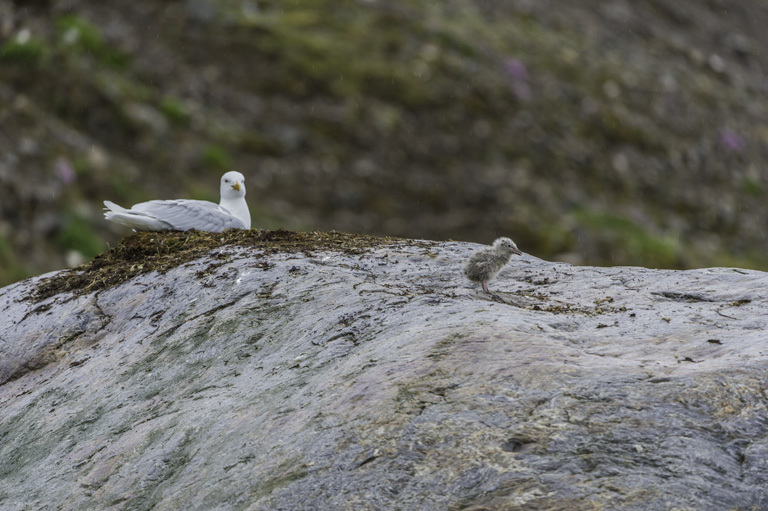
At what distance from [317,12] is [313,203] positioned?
857cm

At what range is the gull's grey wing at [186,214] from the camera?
9.41 meters

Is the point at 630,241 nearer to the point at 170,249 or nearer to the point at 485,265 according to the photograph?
the point at 170,249

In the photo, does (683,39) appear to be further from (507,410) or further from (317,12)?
(507,410)

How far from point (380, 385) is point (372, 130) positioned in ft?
60.2

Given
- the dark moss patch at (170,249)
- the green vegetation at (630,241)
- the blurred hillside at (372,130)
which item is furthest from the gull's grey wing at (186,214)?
the green vegetation at (630,241)

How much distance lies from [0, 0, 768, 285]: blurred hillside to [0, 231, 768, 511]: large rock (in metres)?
10.5

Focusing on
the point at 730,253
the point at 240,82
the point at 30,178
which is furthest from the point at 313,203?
the point at 730,253

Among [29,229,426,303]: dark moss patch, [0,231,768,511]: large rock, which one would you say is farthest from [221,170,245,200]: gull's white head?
[0,231,768,511]: large rock

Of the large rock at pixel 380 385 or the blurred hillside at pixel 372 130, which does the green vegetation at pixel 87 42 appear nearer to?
the blurred hillside at pixel 372 130

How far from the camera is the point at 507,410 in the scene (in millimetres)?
4961

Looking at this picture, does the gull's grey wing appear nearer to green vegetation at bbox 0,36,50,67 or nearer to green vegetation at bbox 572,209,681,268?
green vegetation at bbox 572,209,681,268

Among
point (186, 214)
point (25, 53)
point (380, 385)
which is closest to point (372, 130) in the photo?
point (25, 53)

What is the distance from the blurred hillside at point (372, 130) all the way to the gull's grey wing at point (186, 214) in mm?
8186

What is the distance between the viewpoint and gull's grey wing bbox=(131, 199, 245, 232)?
9.41m
